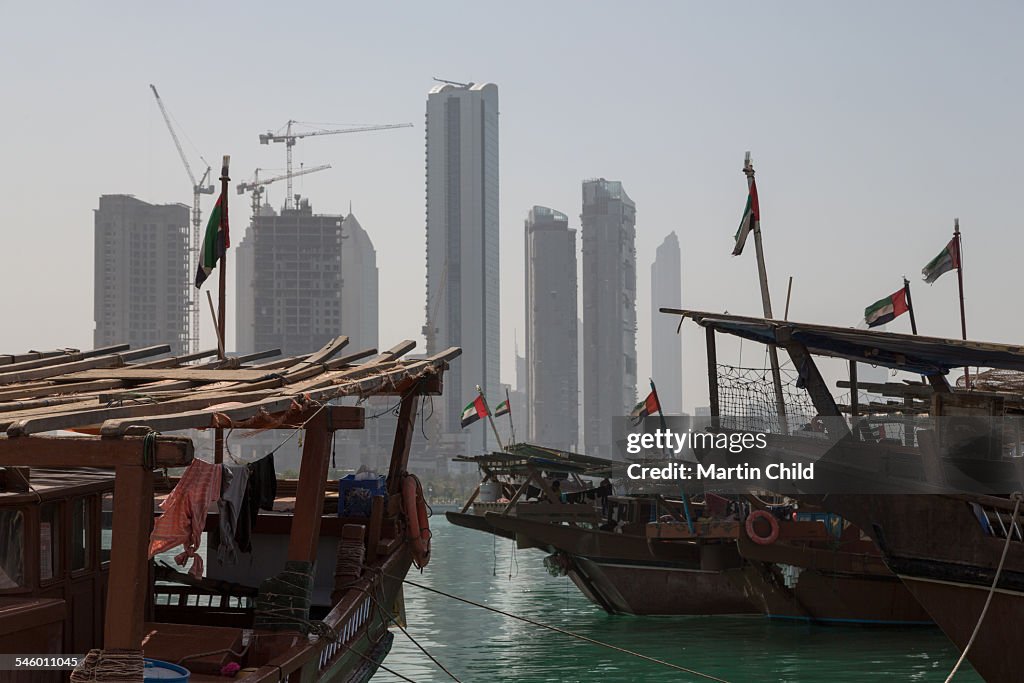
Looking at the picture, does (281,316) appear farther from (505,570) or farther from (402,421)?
(402,421)

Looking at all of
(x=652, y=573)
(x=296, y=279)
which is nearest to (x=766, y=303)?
(x=652, y=573)

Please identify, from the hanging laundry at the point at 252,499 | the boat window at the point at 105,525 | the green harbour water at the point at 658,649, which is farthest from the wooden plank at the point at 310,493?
the green harbour water at the point at 658,649

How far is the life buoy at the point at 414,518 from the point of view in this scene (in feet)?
45.1

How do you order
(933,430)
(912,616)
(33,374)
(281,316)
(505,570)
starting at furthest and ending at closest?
(281,316), (505,570), (912,616), (933,430), (33,374)

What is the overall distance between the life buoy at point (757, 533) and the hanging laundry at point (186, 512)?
579 inches

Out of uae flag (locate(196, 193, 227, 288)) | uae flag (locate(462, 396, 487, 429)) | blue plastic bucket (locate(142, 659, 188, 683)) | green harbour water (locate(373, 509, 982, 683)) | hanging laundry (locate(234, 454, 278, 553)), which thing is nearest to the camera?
blue plastic bucket (locate(142, 659, 188, 683))

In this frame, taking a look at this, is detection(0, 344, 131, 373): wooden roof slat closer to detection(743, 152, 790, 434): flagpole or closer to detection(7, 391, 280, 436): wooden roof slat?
detection(7, 391, 280, 436): wooden roof slat

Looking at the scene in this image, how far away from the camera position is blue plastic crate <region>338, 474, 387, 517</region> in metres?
13.2

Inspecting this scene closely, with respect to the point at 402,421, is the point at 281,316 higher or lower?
higher

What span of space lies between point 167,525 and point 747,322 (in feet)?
26.7

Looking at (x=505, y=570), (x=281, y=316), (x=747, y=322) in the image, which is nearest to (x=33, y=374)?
(x=747, y=322)

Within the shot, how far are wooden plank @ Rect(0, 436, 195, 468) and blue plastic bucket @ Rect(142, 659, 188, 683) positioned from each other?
1.88 meters

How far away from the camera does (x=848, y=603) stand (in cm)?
2203

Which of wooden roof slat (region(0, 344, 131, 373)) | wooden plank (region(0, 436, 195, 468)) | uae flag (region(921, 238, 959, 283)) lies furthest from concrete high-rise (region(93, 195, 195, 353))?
wooden plank (region(0, 436, 195, 468))
